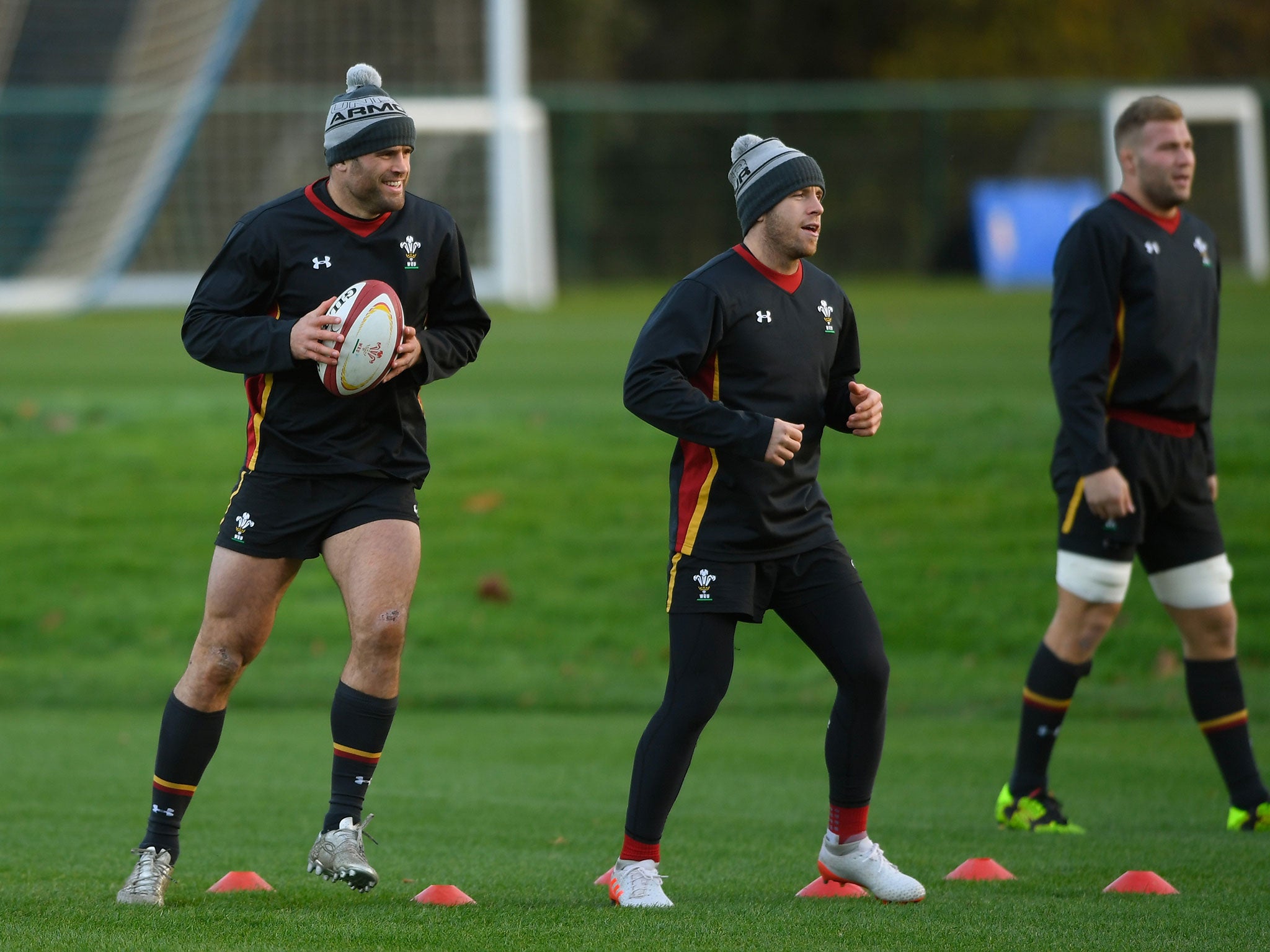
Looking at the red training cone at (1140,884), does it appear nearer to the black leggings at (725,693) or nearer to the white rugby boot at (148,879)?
the black leggings at (725,693)

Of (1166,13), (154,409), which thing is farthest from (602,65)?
(154,409)

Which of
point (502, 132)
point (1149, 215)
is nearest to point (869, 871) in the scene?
point (1149, 215)

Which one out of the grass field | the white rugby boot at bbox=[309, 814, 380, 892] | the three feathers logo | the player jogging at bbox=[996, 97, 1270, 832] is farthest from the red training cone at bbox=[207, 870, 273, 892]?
the player jogging at bbox=[996, 97, 1270, 832]

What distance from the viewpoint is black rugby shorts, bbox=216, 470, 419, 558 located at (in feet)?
17.3

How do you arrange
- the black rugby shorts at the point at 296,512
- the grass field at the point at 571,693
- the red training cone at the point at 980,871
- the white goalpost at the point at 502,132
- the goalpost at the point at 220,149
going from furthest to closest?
the white goalpost at the point at 502,132
the goalpost at the point at 220,149
the red training cone at the point at 980,871
the black rugby shorts at the point at 296,512
the grass field at the point at 571,693

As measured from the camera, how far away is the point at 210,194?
23.6 m

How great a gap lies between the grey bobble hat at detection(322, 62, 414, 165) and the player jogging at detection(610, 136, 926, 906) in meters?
0.92

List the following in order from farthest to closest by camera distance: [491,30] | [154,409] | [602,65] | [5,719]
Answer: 1. [602,65]
2. [491,30]
3. [154,409]
4. [5,719]

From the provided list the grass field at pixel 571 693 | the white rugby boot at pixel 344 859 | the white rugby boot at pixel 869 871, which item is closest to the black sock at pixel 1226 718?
the grass field at pixel 571 693

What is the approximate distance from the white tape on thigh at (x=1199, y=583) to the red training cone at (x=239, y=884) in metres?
3.36

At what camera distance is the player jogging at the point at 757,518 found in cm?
518

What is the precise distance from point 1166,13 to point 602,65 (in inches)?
512

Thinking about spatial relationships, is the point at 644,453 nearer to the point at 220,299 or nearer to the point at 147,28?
the point at 220,299

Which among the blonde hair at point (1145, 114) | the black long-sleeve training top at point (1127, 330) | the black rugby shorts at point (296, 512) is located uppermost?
the blonde hair at point (1145, 114)
